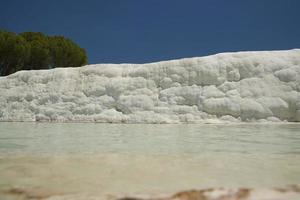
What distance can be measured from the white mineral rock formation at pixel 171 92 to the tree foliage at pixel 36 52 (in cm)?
1122

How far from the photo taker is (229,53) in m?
11.5

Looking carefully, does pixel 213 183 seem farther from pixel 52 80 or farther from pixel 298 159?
pixel 52 80

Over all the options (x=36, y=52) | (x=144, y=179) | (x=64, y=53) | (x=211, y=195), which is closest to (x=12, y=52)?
(x=36, y=52)

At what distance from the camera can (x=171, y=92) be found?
11531 millimetres

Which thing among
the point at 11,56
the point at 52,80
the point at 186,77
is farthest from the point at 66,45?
the point at 186,77

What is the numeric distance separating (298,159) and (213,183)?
117 centimetres

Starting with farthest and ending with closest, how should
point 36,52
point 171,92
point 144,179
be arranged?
point 36,52, point 171,92, point 144,179

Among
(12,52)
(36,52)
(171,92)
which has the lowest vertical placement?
(171,92)

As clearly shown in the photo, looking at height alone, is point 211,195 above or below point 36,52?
below

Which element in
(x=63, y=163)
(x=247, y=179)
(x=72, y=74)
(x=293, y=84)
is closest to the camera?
(x=247, y=179)

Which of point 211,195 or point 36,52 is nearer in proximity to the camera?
point 211,195

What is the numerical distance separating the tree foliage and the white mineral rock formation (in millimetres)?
11225

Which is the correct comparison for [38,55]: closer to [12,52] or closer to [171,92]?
[12,52]

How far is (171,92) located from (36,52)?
17.5m
